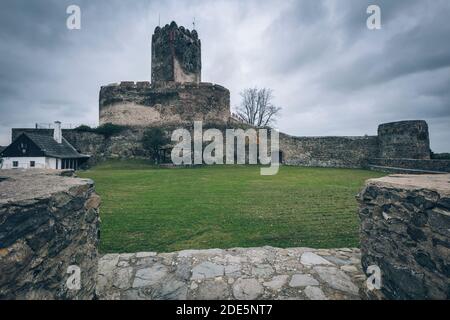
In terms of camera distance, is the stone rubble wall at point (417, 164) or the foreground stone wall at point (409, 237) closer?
the foreground stone wall at point (409, 237)

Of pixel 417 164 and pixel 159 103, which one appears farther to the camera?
pixel 159 103

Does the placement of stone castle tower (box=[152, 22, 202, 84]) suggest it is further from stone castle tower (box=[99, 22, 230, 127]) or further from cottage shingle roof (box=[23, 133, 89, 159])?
cottage shingle roof (box=[23, 133, 89, 159])

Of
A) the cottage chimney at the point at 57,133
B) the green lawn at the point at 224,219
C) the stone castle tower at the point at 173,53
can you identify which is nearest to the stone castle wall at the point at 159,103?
the stone castle tower at the point at 173,53

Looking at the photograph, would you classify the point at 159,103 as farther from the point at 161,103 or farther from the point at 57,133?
the point at 57,133

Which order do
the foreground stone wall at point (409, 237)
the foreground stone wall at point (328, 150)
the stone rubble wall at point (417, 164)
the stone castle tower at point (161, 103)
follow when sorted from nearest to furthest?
the foreground stone wall at point (409, 237) < the stone rubble wall at point (417, 164) < the foreground stone wall at point (328, 150) < the stone castle tower at point (161, 103)

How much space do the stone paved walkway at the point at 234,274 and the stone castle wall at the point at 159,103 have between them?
24465mm

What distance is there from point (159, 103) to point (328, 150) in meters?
18.8

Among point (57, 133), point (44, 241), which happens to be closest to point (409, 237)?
point (44, 241)

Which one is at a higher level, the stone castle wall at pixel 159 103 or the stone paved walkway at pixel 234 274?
the stone castle wall at pixel 159 103

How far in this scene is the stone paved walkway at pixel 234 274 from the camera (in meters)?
3.01

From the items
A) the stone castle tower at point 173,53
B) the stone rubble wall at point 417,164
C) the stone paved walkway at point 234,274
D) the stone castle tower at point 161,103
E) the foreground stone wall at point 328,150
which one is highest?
the stone castle tower at point 173,53

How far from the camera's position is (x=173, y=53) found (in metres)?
30.9

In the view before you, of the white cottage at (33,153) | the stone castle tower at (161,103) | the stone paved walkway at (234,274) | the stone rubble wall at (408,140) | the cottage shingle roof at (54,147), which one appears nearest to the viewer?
the stone paved walkway at (234,274)

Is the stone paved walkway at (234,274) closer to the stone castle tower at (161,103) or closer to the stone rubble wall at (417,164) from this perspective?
the stone rubble wall at (417,164)
